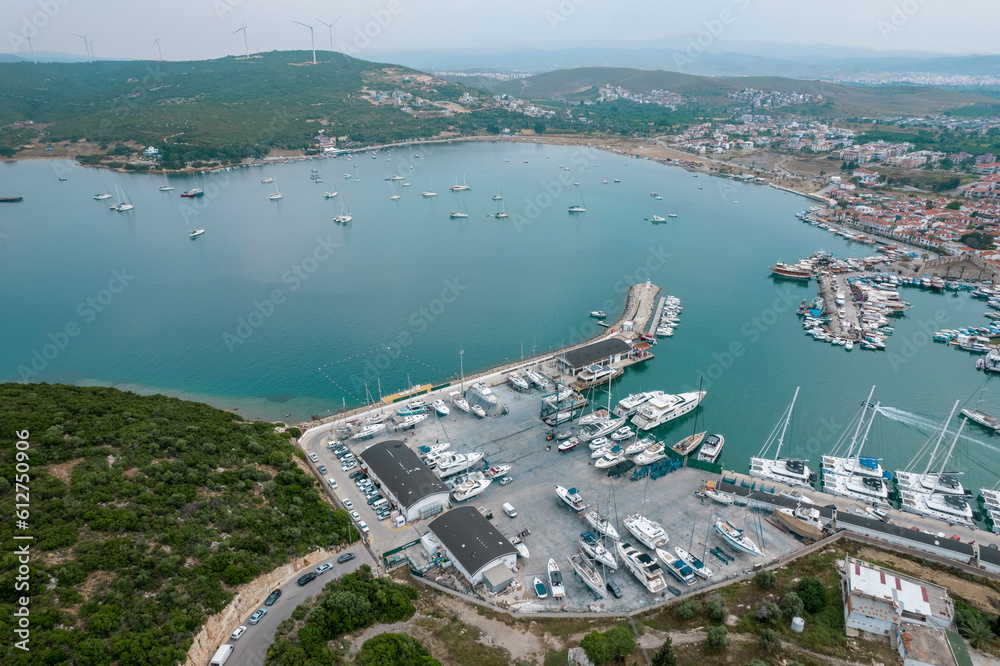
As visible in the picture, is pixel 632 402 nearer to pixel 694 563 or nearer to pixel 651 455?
pixel 651 455

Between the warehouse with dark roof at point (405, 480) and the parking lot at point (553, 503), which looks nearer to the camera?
the parking lot at point (553, 503)

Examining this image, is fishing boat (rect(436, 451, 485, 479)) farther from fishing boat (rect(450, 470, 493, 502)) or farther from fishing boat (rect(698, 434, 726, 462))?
fishing boat (rect(698, 434, 726, 462))

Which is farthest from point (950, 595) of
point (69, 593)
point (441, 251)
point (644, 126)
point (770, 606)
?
point (644, 126)

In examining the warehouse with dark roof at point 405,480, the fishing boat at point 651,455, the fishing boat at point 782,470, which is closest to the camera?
the warehouse with dark roof at point 405,480

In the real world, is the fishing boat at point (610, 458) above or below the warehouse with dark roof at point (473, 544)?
below

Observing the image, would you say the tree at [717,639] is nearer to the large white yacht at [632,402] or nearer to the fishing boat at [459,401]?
the large white yacht at [632,402]

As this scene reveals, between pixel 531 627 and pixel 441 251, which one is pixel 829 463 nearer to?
pixel 531 627

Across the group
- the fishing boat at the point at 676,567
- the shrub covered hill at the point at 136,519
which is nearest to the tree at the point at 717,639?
the fishing boat at the point at 676,567
